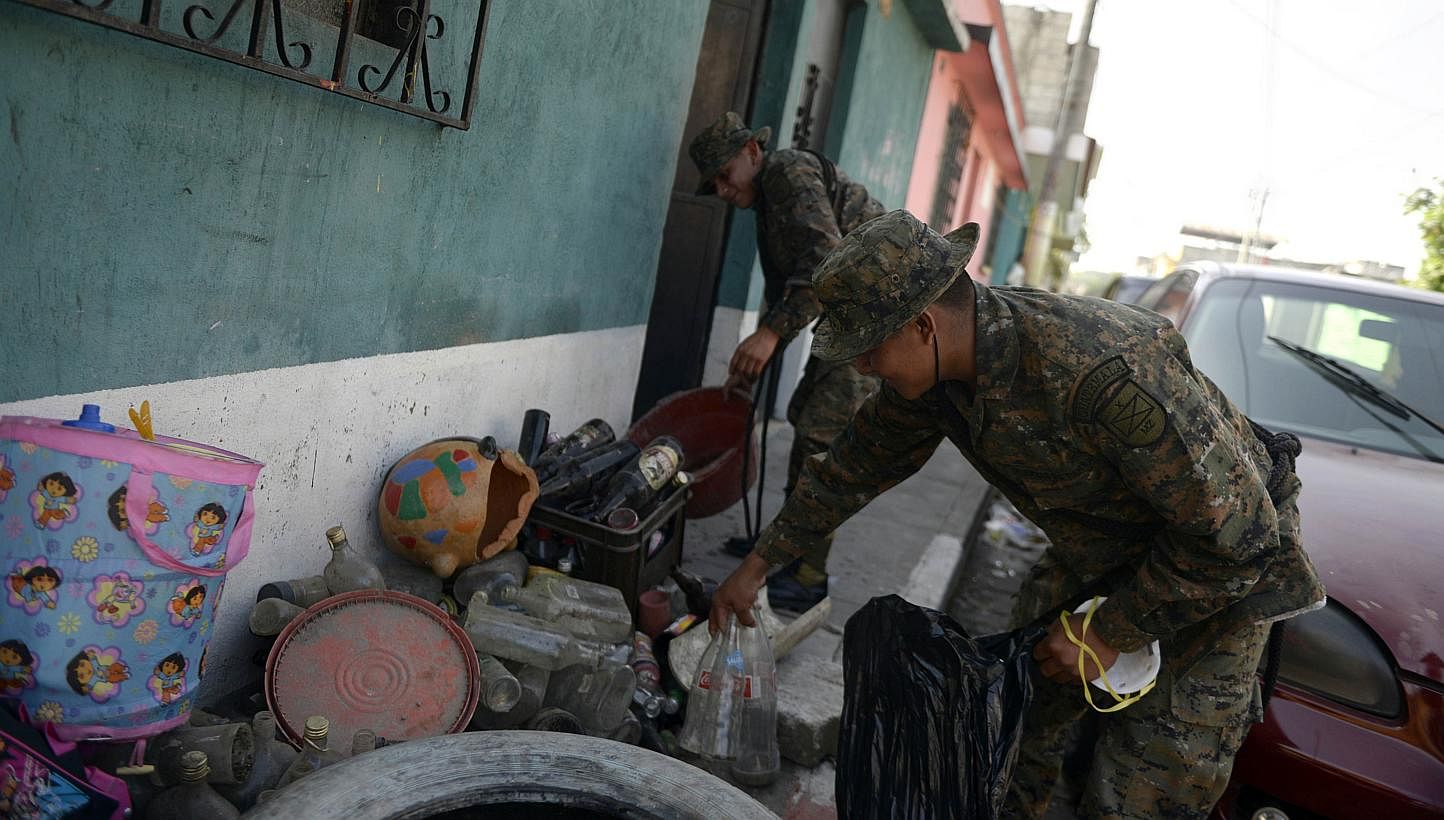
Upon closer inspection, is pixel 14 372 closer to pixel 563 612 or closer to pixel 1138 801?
pixel 563 612

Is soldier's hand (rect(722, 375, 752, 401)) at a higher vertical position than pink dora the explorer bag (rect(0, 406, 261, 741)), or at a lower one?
higher

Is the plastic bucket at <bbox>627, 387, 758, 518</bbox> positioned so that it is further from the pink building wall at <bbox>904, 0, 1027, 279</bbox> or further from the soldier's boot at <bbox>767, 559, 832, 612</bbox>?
the pink building wall at <bbox>904, 0, 1027, 279</bbox>

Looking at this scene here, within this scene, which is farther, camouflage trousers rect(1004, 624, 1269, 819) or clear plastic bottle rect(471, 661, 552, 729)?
clear plastic bottle rect(471, 661, 552, 729)

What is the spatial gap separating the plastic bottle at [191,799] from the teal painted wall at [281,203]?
0.76 meters

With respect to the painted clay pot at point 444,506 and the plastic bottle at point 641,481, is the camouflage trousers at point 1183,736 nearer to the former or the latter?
the plastic bottle at point 641,481

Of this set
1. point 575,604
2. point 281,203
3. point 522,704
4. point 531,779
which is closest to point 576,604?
point 575,604

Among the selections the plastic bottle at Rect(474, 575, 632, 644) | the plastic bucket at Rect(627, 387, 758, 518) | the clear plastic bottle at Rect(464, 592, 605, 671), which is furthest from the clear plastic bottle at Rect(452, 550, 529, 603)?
the plastic bucket at Rect(627, 387, 758, 518)

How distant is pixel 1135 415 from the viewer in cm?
198

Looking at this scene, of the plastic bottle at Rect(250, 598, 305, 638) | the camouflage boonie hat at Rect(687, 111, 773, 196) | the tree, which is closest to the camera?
the plastic bottle at Rect(250, 598, 305, 638)

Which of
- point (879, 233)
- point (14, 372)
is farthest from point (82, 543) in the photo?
point (879, 233)

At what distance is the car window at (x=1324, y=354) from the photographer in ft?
13.8

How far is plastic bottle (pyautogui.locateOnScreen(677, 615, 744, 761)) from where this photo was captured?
291cm

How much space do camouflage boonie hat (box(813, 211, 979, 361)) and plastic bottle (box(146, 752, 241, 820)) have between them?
1.41 m

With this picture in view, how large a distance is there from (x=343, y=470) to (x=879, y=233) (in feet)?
5.82
